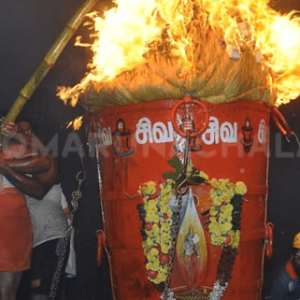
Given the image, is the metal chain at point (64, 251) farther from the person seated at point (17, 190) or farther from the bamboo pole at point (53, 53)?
the bamboo pole at point (53, 53)

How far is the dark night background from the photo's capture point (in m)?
7.29

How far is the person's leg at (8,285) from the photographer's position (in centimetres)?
586

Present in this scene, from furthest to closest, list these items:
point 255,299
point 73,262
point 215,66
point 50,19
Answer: point 50,19 → point 73,262 → point 255,299 → point 215,66

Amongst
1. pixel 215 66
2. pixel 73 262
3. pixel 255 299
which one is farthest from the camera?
pixel 73 262

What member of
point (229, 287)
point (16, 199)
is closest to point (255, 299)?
point (229, 287)

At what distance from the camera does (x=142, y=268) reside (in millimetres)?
5656

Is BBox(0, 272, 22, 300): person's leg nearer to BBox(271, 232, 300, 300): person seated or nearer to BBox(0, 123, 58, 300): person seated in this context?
BBox(0, 123, 58, 300): person seated

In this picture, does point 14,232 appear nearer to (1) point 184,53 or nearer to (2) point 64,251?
(2) point 64,251

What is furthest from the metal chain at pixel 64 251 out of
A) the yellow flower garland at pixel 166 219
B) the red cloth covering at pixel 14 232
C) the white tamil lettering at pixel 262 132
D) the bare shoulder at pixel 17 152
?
the white tamil lettering at pixel 262 132

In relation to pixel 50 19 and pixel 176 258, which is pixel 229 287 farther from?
pixel 50 19

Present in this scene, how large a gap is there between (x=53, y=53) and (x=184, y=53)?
4.49ft

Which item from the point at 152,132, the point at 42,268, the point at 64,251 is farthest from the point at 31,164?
the point at 152,132

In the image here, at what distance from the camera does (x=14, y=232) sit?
6.00m

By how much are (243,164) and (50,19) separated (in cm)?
296
